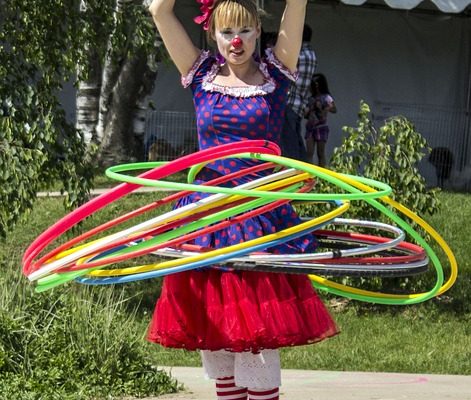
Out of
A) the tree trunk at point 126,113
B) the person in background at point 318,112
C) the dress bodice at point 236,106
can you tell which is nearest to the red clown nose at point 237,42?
the dress bodice at point 236,106

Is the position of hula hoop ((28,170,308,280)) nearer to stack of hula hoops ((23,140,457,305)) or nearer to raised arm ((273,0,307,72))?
stack of hula hoops ((23,140,457,305))

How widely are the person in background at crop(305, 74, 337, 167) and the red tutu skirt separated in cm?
987

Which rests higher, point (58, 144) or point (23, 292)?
point (58, 144)

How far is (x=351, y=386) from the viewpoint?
7.39 meters

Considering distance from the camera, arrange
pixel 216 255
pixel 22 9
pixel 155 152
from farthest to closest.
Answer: pixel 155 152
pixel 22 9
pixel 216 255

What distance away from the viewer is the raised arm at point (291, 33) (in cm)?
559

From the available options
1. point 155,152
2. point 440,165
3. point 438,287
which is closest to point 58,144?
point 438,287

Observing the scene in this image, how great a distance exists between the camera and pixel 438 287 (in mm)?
5809

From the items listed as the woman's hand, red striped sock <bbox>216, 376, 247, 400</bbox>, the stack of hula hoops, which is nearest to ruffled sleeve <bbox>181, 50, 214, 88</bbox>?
the woman's hand

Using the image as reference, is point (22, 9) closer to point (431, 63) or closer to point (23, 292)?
point (23, 292)

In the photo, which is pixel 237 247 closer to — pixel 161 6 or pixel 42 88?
pixel 161 6

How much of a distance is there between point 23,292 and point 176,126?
1088 centimetres

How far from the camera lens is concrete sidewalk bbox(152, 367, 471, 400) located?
7.04m

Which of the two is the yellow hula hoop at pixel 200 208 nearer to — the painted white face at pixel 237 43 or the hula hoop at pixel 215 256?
the hula hoop at pixel 215 256
